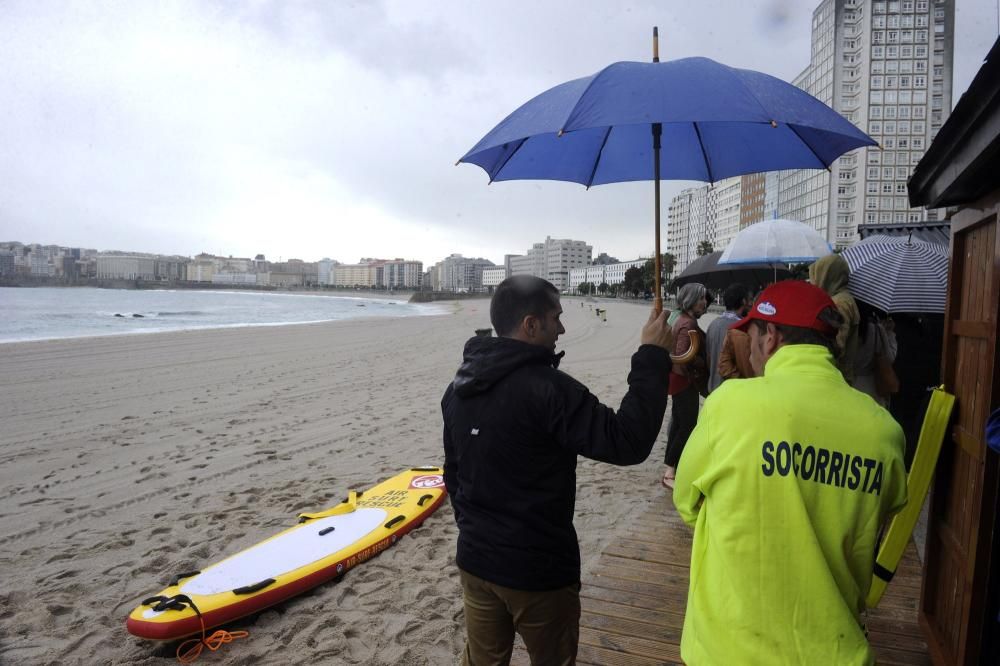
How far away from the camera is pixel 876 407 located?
1.27m

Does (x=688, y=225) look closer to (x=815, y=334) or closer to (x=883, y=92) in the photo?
(x=883, y=92)

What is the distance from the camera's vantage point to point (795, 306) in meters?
1.39

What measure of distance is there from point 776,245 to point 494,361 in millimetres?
5874

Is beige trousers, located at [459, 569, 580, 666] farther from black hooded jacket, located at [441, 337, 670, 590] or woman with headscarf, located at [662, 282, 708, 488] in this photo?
woman with headscarf, located at [662, 282, 708, 488]

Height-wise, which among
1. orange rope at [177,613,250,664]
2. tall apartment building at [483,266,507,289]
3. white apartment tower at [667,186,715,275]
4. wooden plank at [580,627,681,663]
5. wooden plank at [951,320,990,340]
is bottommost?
orange rope at [177,613,250,664]

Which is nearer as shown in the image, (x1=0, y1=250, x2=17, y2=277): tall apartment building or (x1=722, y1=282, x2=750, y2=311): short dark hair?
(x1=722, y1=282, x2=750, y2=311): short dark hair

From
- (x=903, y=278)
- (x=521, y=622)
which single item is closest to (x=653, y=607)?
(x=521, y=622)

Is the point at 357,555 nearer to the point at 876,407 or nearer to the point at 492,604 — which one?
the point at 492,604

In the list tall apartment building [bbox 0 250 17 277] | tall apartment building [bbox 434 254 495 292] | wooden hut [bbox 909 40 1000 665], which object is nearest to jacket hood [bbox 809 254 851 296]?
wooden hut [bbox 909 40 1000 665]

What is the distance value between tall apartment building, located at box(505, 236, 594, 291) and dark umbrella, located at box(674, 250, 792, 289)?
170m

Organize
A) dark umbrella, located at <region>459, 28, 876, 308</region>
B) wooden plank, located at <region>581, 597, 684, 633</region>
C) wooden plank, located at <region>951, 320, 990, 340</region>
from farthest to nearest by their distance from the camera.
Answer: wooden plank, located at <region>581, 597, 684, 633</region> → dark umbrella, located at <region>459, 28, 876, 308</region> → wooden plank, located at <region>951, 320, 990, 340</region>

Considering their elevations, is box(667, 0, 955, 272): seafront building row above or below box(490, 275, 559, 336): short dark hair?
above

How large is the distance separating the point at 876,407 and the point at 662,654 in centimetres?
192

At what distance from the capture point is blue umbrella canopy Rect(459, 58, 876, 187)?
248 cm
